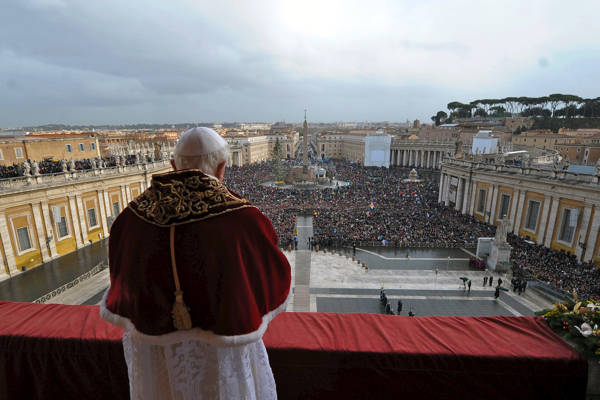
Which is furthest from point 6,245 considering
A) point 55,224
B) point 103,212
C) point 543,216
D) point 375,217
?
point 543,216

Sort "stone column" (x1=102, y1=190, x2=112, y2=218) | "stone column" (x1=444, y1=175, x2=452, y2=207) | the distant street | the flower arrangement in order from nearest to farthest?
the flower arrangement, the distant street, "stone column" (x1=102, y1=190, x2=112, y2=218), "stone column" (x1=444, y1=175, x2=452, y2=207)

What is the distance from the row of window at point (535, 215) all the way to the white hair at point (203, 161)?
22.9 metres

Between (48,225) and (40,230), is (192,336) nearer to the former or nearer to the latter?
(40,230)

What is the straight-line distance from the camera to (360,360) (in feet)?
11.0

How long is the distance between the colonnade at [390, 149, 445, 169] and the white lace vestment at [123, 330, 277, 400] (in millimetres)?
67286

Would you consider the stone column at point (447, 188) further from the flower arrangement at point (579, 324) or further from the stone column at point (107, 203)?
the stone column at point (107, 203)

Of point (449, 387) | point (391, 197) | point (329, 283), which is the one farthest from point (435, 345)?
point (391, 197)

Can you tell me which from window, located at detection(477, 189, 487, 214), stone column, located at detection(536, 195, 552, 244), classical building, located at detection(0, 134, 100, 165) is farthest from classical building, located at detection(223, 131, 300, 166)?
stone column, located at detection(536, 195, 552, 244)

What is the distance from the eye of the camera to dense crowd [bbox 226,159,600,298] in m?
15.5

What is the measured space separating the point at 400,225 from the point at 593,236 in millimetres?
10862

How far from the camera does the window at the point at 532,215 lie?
2090 cm

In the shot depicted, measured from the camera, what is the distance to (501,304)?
517 inches

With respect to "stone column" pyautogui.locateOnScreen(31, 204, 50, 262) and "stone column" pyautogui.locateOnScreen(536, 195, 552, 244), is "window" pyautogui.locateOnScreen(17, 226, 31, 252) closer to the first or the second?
"stone column" pyautogui.locateOnScreen(31, 204, 50, 262)

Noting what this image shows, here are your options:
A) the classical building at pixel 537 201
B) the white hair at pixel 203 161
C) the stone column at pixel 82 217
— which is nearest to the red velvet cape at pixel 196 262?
the white hair at pixel 203 161
